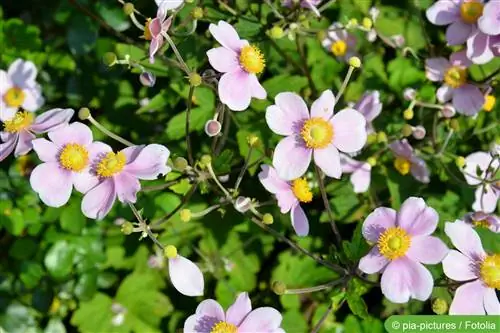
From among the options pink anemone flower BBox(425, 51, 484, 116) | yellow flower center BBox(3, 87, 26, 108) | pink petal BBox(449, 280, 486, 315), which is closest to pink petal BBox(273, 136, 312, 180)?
pink petal BBox(449, 280, 486, 315)

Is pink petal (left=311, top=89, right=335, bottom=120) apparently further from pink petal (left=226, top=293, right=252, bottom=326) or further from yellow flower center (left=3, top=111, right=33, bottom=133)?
yellow flower center (left=3, top=111, right=33, bottom=133)

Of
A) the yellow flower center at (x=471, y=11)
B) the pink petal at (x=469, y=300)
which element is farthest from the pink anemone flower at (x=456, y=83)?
the pink petal at (x=469, y=300)

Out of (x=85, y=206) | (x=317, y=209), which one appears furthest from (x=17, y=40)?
(x=317, y=209)

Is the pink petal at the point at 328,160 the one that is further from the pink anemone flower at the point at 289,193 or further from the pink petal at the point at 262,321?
the pink petal at the point at 262,321

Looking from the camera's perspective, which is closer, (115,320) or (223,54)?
(223,54)

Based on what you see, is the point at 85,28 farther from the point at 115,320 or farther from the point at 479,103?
the point at 479,103
